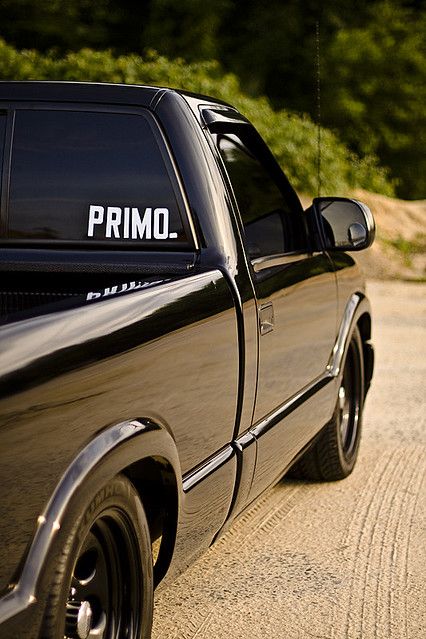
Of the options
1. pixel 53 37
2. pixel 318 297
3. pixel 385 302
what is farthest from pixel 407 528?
pixel 53 37

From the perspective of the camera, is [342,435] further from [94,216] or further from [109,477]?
[109,477]

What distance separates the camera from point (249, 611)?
4273 millimetres

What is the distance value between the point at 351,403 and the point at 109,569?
3370mm

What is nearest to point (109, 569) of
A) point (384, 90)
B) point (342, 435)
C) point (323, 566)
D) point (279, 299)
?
point (279, 299)

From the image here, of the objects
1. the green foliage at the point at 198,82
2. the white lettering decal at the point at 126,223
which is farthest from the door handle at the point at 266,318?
the green foliage at the point at 198,82

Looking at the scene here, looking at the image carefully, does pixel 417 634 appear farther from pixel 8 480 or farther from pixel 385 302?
pixel 385 302

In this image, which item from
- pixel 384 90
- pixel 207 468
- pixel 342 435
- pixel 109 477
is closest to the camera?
pixel 109 477

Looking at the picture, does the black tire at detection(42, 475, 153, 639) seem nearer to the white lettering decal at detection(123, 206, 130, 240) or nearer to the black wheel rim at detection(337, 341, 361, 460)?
the white lettering decal at detection(123, 206, 130, 240)

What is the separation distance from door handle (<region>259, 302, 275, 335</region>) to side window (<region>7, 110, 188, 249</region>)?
1.64 ft

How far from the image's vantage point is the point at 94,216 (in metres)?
4.18

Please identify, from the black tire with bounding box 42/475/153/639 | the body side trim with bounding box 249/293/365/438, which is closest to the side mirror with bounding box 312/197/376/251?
the body side trim with bounding box 249/293/365/438

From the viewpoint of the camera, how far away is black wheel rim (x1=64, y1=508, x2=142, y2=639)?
2975mm

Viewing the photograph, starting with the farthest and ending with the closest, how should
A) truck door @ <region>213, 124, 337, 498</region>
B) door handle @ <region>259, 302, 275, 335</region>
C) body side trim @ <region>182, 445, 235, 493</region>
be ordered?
truck door @ <region>213, 124, 337, 498</region>
door handle @ <region>259, 302, 275, 335</region>
body side trim @ <region>182, 445, 235, 493</region>

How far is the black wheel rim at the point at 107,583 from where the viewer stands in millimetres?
2975
